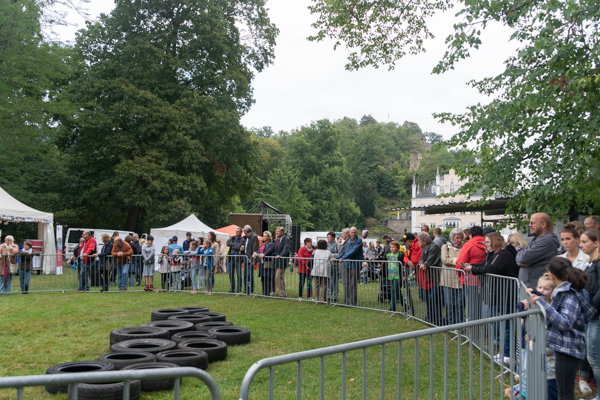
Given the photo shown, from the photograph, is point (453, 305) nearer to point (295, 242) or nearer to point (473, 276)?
point (473, 276)

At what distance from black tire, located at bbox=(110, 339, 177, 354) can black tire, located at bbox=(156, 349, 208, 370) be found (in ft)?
0.68

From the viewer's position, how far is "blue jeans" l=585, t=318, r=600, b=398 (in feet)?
16.5

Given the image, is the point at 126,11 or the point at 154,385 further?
the point at 126,11

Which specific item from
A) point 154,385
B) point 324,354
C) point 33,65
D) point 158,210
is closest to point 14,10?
point 33,65

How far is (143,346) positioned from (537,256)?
5591mm

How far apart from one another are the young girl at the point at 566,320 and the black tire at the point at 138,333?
5.64m

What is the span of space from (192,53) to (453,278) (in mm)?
26627

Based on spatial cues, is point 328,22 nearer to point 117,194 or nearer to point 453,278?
point 453,278

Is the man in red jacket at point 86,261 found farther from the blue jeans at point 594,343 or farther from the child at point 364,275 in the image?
the blue jeans at point 594,343

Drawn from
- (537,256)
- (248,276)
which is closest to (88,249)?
(248,276)

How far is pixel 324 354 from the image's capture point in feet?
9.35

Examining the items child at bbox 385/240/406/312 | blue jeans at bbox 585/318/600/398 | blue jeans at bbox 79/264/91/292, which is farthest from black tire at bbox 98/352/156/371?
blue jeans at bbox 79/264/91/292

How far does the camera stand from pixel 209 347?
720cm

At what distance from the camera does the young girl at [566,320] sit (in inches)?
180
